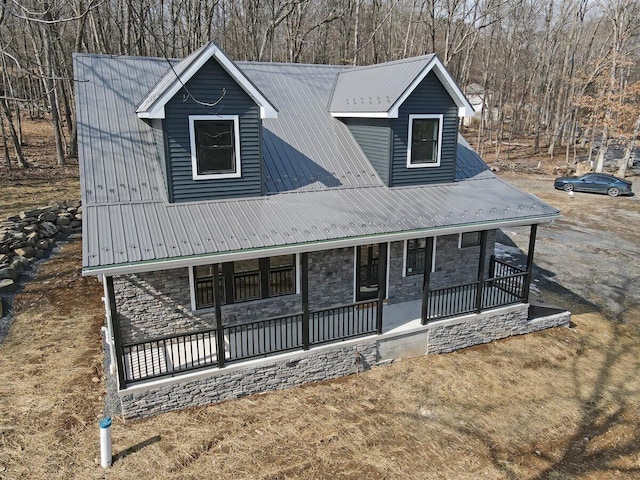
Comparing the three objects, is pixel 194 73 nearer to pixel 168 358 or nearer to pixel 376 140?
pixel 376 140

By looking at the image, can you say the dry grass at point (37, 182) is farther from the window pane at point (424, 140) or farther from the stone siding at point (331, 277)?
the window pane at point (424, 140)

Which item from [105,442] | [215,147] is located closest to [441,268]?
[215,147]

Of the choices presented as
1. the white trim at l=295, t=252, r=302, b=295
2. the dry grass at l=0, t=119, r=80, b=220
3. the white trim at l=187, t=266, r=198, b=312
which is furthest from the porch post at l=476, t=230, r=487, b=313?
the dry grass at l=0, t=119, r=80, b=220

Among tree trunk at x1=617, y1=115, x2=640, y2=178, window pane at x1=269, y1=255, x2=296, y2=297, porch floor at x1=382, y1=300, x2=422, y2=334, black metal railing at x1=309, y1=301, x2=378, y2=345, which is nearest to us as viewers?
black metal railing at x1=309, y1=301, x2=378, y2=345

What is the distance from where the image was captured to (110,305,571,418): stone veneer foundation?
8648mm

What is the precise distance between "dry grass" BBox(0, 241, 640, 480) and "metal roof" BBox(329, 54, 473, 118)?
622cm

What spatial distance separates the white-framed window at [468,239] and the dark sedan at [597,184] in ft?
66.5

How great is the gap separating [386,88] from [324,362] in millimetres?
6851

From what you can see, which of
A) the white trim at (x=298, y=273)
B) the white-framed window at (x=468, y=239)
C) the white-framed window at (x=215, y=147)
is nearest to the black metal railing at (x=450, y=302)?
the white-framed window at (x=468, y=239)

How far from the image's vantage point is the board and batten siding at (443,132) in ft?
37.5

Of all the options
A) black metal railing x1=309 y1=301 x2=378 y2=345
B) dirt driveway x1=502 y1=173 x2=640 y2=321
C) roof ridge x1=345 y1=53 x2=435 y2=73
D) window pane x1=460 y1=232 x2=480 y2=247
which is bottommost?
dirt driveway x1=502 y1=173 x2=640 y2=321

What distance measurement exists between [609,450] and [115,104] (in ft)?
42.0

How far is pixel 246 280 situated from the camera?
1021 cm

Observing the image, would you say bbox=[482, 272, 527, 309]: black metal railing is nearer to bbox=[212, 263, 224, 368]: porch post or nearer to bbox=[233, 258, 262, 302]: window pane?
bbox=[233, 258, 262, 302]: window pane
